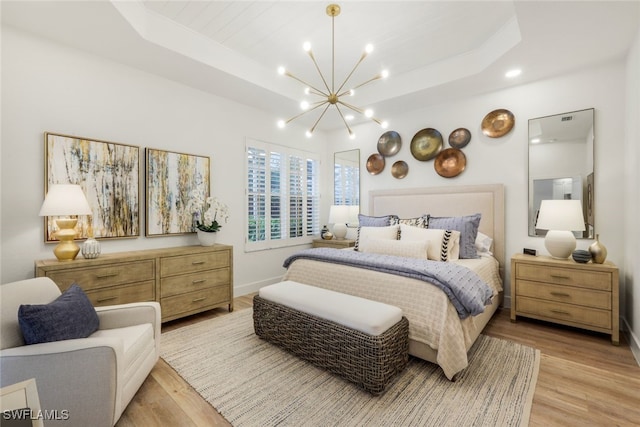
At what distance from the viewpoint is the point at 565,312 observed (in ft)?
8.91

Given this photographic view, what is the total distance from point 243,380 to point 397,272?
1430mm

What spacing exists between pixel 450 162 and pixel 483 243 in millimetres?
1177

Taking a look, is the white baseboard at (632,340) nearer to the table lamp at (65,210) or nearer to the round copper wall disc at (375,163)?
the round copper wall disc at (375,163)

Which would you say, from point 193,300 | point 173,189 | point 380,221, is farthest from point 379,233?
point 173,189

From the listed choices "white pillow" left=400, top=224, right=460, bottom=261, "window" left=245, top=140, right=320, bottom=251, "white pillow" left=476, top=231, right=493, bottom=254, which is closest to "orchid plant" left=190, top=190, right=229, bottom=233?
"window" left=245, top=140, right=320, bottom=251

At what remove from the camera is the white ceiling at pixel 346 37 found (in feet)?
7.25

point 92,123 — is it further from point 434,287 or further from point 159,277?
point 434,287

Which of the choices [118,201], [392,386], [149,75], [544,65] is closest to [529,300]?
[392,386]

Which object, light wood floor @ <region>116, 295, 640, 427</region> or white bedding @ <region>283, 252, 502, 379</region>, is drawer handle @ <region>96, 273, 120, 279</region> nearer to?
light wood floor @ <region>116, 295, 640, 427</region>

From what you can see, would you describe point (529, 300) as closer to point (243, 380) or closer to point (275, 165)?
point (243, 380)

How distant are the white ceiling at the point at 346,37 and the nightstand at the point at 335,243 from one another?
87.5 inches

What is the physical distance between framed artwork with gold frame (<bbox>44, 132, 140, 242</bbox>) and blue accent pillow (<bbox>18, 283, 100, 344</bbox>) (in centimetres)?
110

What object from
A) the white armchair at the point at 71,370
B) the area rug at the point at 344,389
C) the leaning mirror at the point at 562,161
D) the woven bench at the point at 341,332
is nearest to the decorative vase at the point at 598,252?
the leaning mirror at the point at 562,161

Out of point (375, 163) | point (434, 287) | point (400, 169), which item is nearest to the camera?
point (434, 287)
